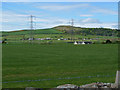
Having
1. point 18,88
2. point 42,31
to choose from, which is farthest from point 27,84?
point 42,31

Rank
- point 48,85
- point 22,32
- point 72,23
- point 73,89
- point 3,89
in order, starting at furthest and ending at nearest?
point 22,32
point 72,23
point 48,85
point 3,89
point 73,89

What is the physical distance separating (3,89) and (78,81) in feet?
10.3

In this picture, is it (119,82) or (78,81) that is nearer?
(119,82)

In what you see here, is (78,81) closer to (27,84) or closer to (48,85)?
(48,85)

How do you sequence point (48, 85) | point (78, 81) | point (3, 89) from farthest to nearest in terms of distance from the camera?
point (78, 81) → point (48, 85) → point (3, 89)

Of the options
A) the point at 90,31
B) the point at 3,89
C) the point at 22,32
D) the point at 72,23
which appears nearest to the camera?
the point at 3,89

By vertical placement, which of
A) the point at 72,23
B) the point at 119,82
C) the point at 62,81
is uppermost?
the point at 72,23

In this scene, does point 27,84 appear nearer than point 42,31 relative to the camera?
Yes

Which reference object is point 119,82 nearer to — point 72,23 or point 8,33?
point 72,23

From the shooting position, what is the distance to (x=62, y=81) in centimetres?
879

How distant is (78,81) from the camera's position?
870 centimetres

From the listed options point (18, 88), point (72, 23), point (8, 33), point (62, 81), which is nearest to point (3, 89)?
point (18, 88)

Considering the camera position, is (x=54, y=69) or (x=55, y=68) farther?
(x=55, y=68)

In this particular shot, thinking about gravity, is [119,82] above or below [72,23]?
below
